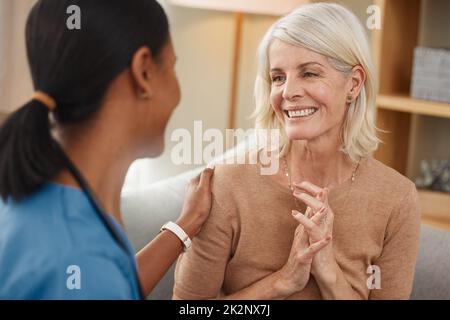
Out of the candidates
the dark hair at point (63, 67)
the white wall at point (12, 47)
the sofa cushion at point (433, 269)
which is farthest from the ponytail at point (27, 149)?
the white wall at point (12, 47)

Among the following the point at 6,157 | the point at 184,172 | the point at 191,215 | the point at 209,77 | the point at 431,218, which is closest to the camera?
the point at 6,157

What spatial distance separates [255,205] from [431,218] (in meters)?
0.64

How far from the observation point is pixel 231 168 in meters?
1.10

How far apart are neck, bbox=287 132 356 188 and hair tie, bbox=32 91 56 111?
0.40 m

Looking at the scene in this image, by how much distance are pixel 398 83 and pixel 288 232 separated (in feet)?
3.63

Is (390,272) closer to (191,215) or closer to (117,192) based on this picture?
(191,215)

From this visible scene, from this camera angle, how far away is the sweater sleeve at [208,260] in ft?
3.55

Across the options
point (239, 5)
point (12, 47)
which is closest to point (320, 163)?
point (12, 47)

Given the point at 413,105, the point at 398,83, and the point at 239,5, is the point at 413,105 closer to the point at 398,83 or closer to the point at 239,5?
the point at 398,83

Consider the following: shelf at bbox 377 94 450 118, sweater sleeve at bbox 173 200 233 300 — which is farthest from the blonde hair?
shelf at bbox 377 94 450 118

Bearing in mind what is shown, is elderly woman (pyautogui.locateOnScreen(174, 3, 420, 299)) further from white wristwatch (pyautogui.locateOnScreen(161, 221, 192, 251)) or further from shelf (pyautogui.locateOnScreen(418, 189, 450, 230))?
shelf (pyautogui.locateOnScreen(418, 189, 450, 230))

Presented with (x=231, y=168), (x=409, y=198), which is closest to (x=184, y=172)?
(x=231, y=168)

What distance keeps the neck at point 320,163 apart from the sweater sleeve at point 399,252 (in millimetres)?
85

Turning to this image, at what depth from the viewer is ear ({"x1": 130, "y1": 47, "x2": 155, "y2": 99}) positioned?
75 centimetres
